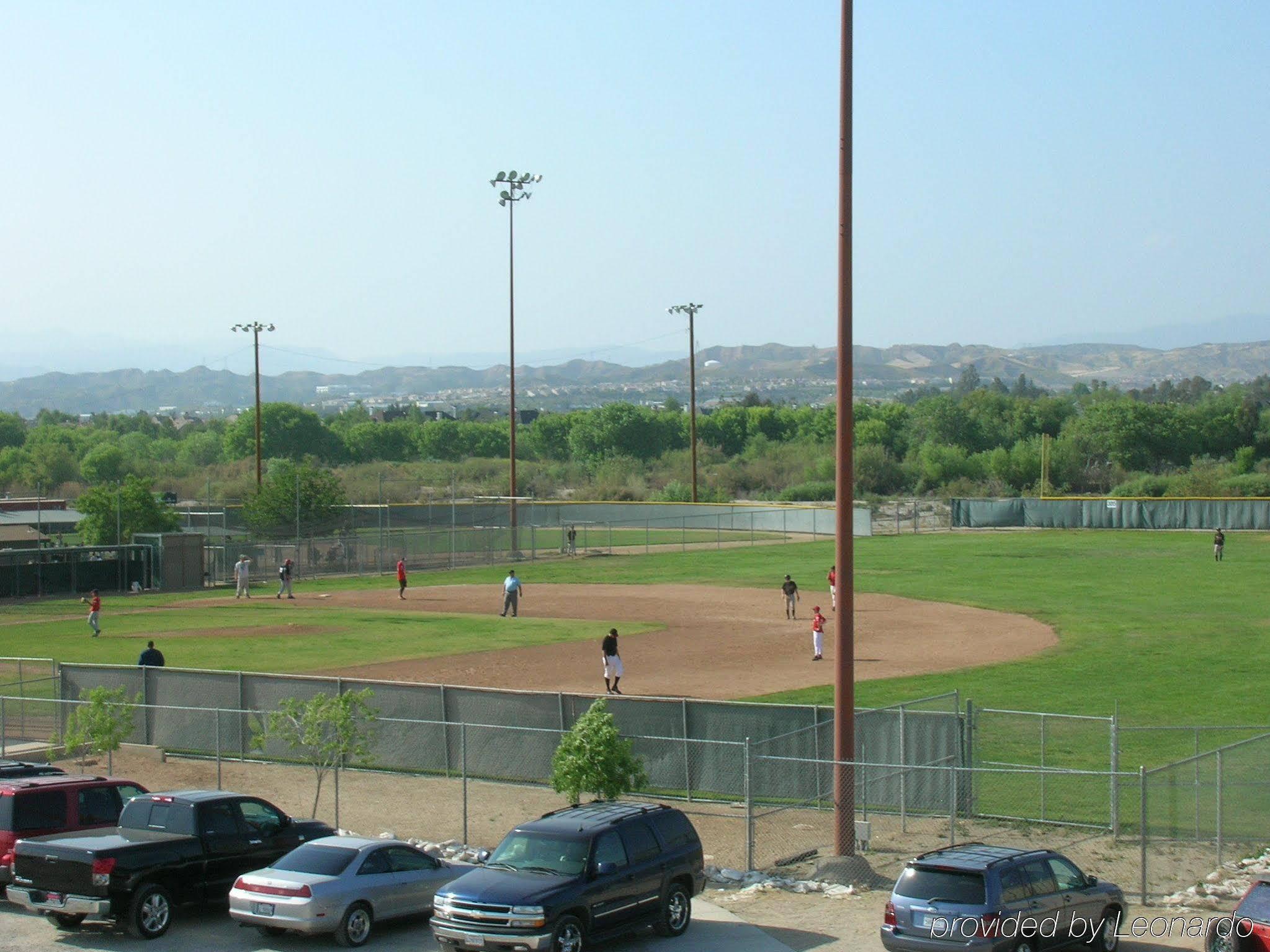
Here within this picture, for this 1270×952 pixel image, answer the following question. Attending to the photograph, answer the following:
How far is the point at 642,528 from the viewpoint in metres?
92.8

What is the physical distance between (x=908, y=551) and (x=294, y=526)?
3332cm

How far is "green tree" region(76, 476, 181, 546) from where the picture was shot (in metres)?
66.3

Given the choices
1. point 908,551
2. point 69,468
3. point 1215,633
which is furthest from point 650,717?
point 69,468

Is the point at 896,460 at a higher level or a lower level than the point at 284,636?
higher

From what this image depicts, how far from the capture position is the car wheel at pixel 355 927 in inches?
570

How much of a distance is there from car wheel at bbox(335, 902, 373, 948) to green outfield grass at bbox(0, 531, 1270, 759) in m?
14.3

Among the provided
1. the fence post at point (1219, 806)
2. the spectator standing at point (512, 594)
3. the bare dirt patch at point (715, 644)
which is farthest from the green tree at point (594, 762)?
the spectator standing at point (512, 594)

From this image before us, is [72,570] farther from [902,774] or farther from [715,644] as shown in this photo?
[902,774]

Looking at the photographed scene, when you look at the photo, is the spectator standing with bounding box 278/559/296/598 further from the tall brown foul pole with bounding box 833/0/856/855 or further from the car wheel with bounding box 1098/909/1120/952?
the car wheel with bounding box 1098/909/1120/952

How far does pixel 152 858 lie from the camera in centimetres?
1512

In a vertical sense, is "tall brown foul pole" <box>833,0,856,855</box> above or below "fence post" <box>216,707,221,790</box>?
above

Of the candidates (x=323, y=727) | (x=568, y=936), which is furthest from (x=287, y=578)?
(x=568, y=936)

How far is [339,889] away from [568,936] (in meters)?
2.66

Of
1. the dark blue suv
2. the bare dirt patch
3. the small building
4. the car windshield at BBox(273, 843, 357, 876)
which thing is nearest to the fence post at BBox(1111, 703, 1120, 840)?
the dark blue suv
